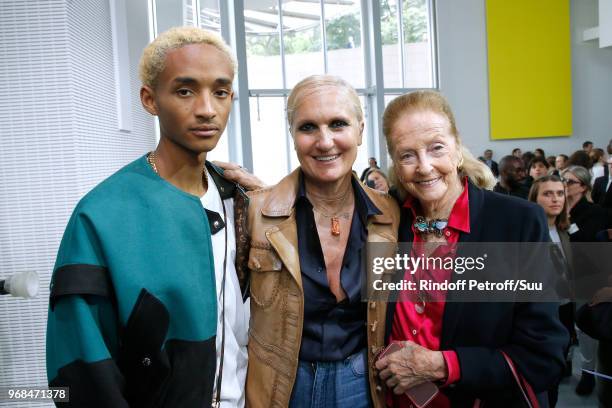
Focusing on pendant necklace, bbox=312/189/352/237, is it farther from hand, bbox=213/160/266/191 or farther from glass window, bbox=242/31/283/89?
glass window, bbox=242/31/283/89

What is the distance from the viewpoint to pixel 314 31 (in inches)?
526

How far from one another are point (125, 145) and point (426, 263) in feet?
8.78

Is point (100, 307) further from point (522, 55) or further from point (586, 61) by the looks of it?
point (586, 61)

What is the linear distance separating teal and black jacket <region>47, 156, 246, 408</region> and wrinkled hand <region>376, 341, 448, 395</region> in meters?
0.57

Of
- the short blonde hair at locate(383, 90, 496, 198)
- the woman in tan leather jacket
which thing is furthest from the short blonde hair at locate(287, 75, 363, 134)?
the short blonde hair at locate(383, 90, 496, 198)

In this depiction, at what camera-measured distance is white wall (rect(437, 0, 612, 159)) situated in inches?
582

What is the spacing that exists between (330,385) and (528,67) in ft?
51.1

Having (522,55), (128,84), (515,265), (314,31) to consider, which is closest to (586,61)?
(522,55)

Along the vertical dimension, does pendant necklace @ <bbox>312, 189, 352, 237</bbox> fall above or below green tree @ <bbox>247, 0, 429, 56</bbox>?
below

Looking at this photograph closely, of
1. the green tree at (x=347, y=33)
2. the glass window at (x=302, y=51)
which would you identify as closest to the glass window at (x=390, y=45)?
the green tree at (x=347, y=33)

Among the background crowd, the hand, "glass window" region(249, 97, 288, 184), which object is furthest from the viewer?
"glass window" region(249, 97, 288, 184)

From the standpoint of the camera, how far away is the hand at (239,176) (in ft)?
6.05

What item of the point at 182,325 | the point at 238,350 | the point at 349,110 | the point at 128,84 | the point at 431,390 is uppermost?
the point at 128,84

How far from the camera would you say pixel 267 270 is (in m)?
1.75
